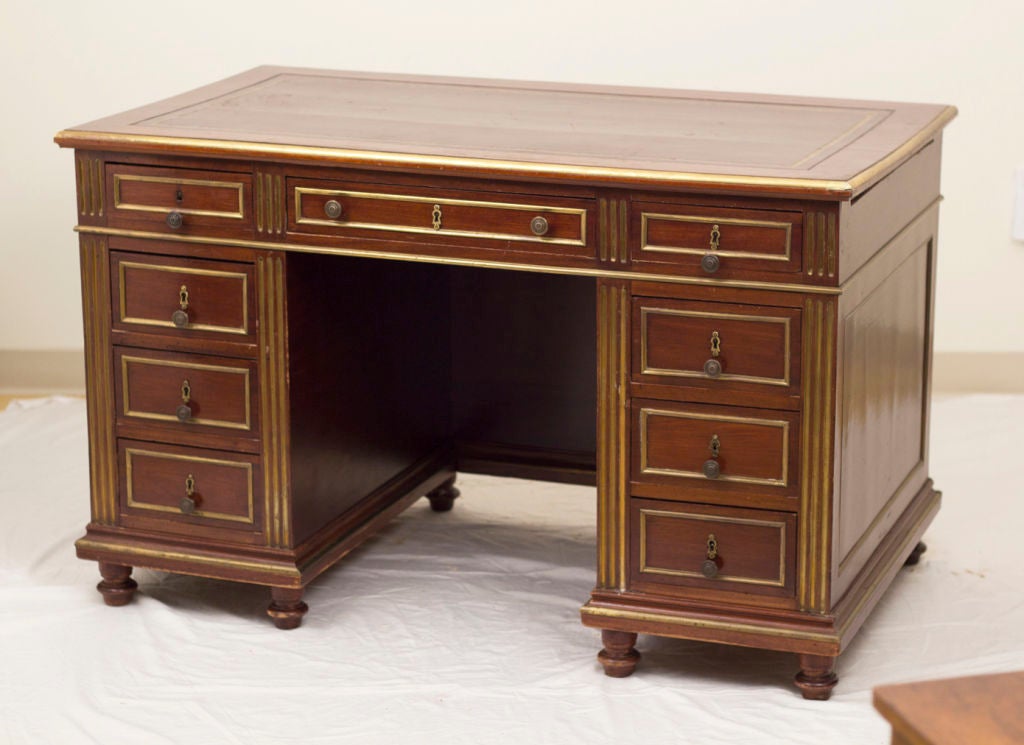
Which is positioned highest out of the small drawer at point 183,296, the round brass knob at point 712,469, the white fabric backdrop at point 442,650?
the small drawer at point 183,296

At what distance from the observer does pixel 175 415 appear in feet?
9.89

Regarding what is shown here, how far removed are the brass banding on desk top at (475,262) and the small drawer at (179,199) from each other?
14 millimetres

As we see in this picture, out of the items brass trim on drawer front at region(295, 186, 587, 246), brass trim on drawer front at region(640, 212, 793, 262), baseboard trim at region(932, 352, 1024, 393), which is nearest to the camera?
brass trim on drawer front at region(640, 212, 793, 262)

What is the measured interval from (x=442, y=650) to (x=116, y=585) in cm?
56

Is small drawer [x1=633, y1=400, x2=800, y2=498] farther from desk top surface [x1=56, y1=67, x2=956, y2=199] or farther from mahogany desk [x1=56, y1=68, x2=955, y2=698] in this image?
desk top surface [x1=56, y1=67, x2=956, y2=199]

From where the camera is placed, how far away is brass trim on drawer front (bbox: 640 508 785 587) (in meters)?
2.74

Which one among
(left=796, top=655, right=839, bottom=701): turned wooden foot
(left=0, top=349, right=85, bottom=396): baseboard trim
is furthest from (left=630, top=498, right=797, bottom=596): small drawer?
(left=0, top=349, right=85, bottom=396): baseboard trim

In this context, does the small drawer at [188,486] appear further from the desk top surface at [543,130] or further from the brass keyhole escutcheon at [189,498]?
the desk top surface at [543,130]

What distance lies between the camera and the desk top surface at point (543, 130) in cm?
269

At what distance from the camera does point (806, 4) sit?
4133 mm

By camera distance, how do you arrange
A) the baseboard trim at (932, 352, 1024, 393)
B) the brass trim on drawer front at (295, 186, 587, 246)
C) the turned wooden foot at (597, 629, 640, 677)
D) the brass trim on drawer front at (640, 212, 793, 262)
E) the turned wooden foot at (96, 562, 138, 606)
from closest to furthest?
the brass trim on drawer front at (640, 212, 793, 262) < the brass trim on drawer front at (295, 186, 587, 246) < the turned wooden foot at (597, 629, 640, 677) < the turned wooden foot at (96, 562, 138, 606) < the baseboard trim at (932, 352, 1024, 393)

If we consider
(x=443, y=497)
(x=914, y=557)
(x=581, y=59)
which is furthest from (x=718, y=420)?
(x=581, y=59)

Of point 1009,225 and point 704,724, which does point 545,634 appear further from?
point 1009,225

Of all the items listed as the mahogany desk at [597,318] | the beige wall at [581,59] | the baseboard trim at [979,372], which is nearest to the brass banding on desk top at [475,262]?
the mahogany desk at [597,318]
